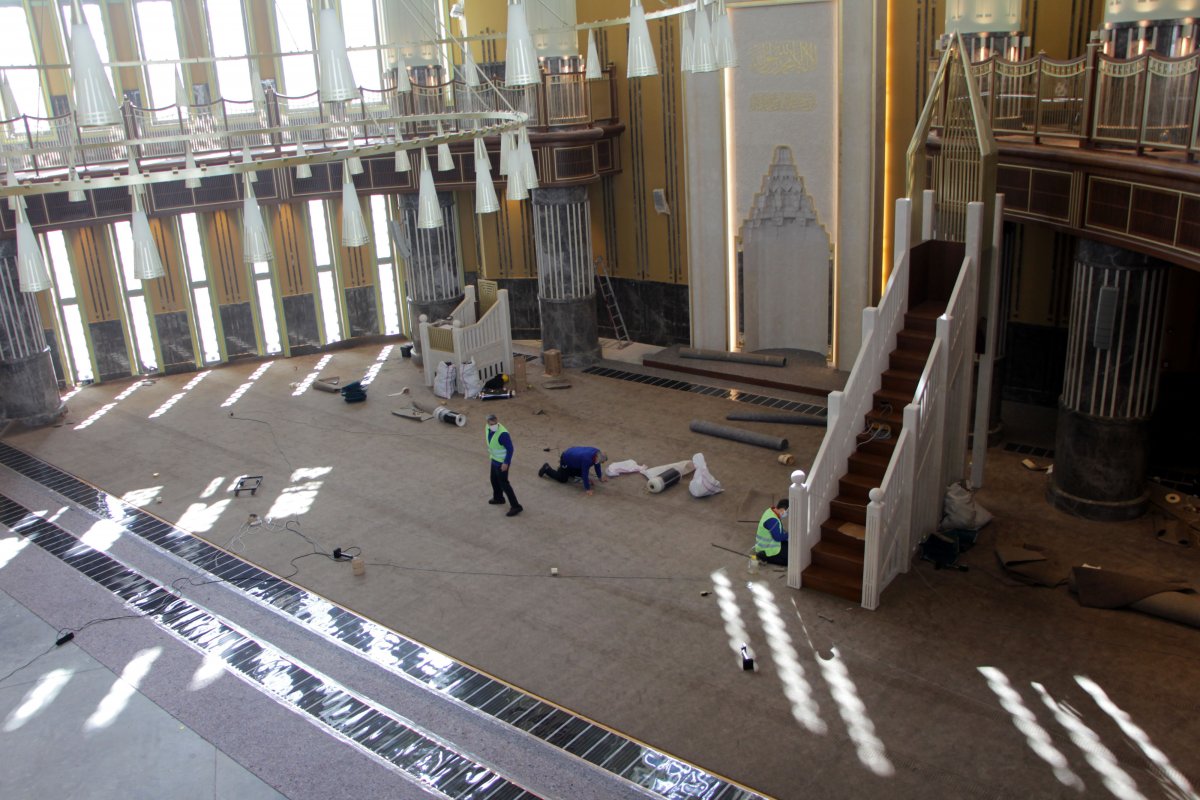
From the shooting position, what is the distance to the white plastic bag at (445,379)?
50.5 ft

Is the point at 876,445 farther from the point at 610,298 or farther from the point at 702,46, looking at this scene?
the point at 610,298

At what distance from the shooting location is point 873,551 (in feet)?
28.7

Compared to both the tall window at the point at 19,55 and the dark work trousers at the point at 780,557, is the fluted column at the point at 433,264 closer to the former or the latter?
the tall window at the point at 19,55

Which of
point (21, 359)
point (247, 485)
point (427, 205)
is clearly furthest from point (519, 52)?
point (21, 359)

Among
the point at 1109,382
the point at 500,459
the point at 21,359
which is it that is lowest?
the point at 500,459

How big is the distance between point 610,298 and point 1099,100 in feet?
32.0

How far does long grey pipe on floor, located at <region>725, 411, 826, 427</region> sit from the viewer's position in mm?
13570

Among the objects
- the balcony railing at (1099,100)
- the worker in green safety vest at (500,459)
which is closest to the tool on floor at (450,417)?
the worker in green safety vest at (500,459)

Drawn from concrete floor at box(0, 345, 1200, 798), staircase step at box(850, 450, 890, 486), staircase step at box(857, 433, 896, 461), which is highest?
staircase step at box(857, 433, 896, 461)

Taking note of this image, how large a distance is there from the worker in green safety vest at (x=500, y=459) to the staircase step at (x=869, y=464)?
351cm

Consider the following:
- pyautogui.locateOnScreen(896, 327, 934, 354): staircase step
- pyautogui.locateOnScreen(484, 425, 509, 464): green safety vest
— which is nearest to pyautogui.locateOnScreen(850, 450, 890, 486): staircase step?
pyautogui.locateOnScreen(896, 327, 934, 354): staircase step

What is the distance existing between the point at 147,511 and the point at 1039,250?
11.4 metres

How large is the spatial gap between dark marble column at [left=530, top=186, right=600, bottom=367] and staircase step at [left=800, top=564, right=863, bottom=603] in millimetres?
8130

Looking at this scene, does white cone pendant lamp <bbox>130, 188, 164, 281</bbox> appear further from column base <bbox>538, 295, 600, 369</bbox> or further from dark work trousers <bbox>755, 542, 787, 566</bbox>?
column base <bbox>538, 295, 600, 369</bbox>
